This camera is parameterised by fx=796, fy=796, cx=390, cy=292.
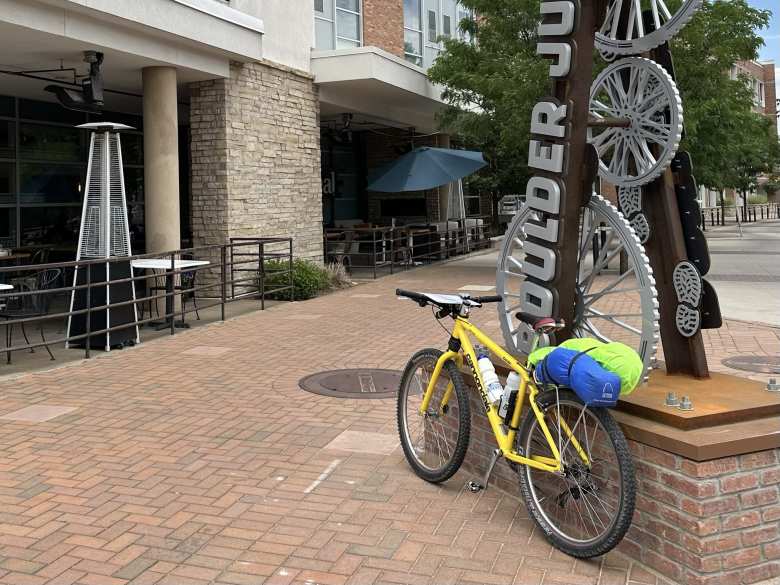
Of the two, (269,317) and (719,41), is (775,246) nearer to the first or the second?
(719,41)

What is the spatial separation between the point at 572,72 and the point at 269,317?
7785mm

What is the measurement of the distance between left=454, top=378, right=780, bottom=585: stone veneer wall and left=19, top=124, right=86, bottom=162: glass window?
13472mm

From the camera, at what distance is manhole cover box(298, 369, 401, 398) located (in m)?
6.70

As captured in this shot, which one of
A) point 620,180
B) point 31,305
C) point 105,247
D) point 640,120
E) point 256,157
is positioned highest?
point 256,157

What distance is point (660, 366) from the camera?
15.2 ft

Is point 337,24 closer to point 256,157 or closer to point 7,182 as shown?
point 256,157

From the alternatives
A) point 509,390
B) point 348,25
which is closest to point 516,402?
point 509,390

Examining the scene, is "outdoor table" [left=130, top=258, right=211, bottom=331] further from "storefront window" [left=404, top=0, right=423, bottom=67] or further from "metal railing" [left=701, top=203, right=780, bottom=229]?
"metal railing" [left=701, top=203, right=780, bottom=229]

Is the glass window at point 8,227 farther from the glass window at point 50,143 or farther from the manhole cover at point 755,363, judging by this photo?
the manhole cover at point 755,363

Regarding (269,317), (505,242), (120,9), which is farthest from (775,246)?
(505,242)

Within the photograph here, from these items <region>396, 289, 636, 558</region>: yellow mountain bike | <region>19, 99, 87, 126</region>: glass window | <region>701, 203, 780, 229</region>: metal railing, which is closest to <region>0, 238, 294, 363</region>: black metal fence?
<region>19, 99, 87, 126</region>: glass window

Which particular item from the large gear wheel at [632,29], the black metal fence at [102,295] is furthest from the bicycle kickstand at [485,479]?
the black metal fence at [102,295]

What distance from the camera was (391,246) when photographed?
17.1 metres

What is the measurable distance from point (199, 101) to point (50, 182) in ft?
12.4
